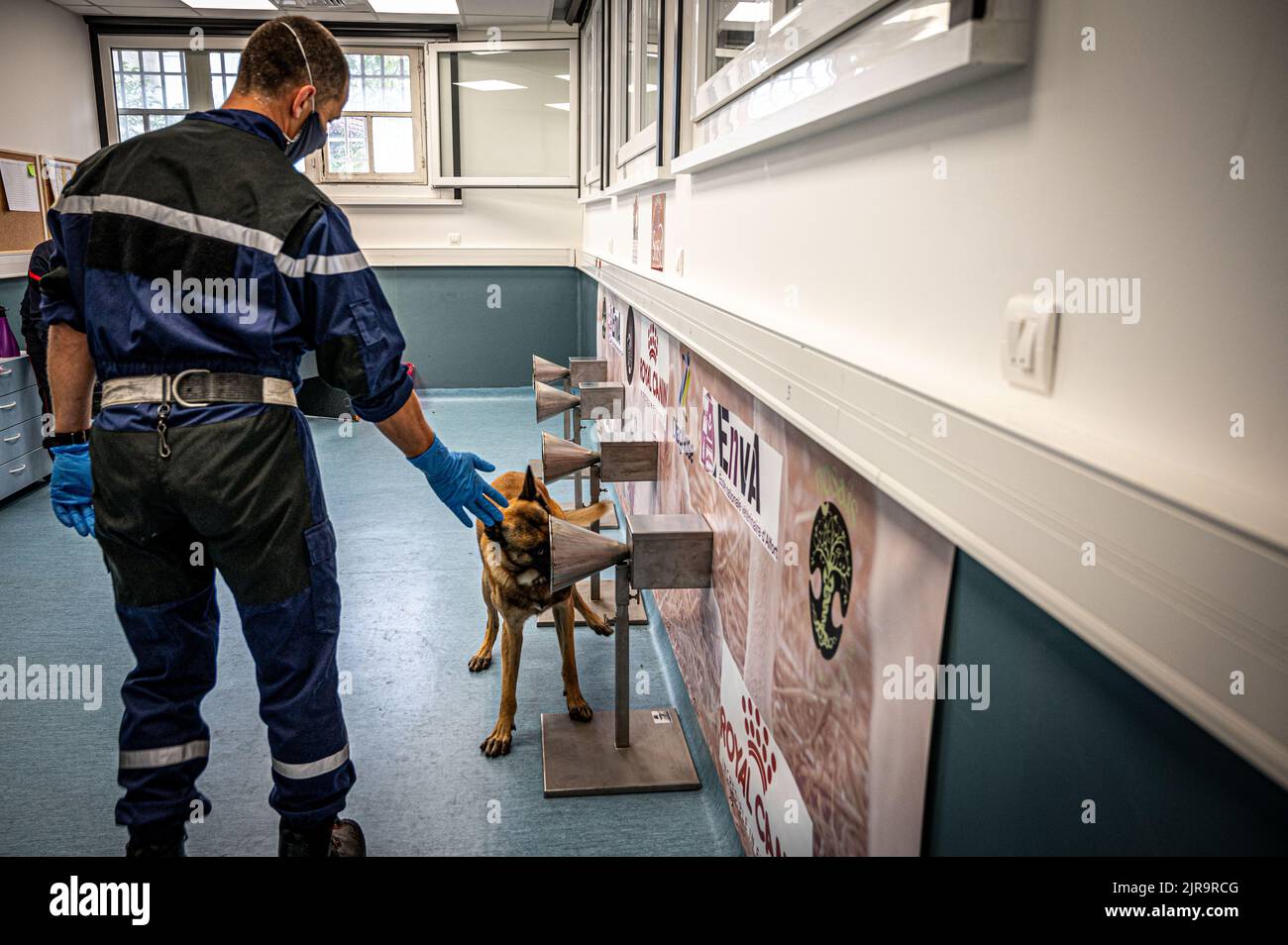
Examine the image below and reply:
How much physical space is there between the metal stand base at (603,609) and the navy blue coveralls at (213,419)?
144cm

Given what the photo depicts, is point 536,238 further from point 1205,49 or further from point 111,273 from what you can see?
point 1205,49

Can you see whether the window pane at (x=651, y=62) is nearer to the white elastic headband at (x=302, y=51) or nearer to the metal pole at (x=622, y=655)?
the white elastic headband at (x=302, y=51)

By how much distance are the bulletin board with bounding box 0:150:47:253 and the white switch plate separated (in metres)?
5.88

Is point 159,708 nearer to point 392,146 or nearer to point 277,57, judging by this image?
point 277,57

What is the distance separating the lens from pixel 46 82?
600cm

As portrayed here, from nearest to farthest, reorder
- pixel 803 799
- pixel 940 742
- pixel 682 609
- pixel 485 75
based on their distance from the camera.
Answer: pixel 940 742
pixel 803 799
pixel 682 609
pixel 485 75

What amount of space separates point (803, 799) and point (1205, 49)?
1228 millimetres

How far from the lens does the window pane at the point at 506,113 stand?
6.41 meters

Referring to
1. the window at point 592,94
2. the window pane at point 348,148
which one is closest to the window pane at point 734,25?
the window at point 592,94

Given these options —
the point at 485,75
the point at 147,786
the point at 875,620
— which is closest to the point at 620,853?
the point at 147,786

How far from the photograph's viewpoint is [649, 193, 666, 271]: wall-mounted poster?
10.0ft

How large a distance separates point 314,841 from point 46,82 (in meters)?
6.37

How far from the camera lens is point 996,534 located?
770mm

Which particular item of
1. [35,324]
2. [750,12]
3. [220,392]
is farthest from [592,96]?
[220,392]
